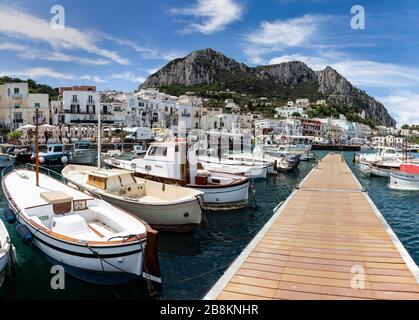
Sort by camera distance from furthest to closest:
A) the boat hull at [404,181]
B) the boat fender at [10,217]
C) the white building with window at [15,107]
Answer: the white building with window at [15,107] < the boat hull at [404,181] < the boat fender at [10,217]

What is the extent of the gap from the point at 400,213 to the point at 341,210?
6850mm

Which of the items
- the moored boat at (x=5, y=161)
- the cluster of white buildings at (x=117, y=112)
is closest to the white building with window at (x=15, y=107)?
the cluster of white buildings at (x=117, y=112)

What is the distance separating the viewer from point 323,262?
29.6 ft

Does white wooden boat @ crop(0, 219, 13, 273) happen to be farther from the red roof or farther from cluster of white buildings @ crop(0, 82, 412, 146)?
cluster of white buildings @ crop(0, 82, 412, 146)

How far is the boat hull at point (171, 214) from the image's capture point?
14188 millimetres

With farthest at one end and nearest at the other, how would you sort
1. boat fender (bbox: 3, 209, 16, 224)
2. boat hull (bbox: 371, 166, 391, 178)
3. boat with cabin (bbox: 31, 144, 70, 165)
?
boat with cabin (bbox: 31, 144, 70, 165)
boat hull (bbox: 371, 166, 391, 178)
boat fender (bbox: 3, 209, 16, 224)

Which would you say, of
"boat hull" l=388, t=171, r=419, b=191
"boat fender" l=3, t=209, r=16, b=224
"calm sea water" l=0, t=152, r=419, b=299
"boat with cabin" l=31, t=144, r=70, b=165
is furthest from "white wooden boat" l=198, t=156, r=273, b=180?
"boat fender" l=3, t=209, r=16, b=224

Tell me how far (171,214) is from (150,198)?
2359 mm

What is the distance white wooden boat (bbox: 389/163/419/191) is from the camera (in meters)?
27.7

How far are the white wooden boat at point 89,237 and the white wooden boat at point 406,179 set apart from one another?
2460cm

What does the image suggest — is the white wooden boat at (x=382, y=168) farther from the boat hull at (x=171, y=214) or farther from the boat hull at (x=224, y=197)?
the boat hull at (x=171, y=214)

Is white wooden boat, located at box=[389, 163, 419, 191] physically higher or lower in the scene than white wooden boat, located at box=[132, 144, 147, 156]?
lower

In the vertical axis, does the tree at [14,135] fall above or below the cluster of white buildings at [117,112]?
below

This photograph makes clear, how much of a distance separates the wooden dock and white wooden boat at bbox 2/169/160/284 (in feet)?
8.34
